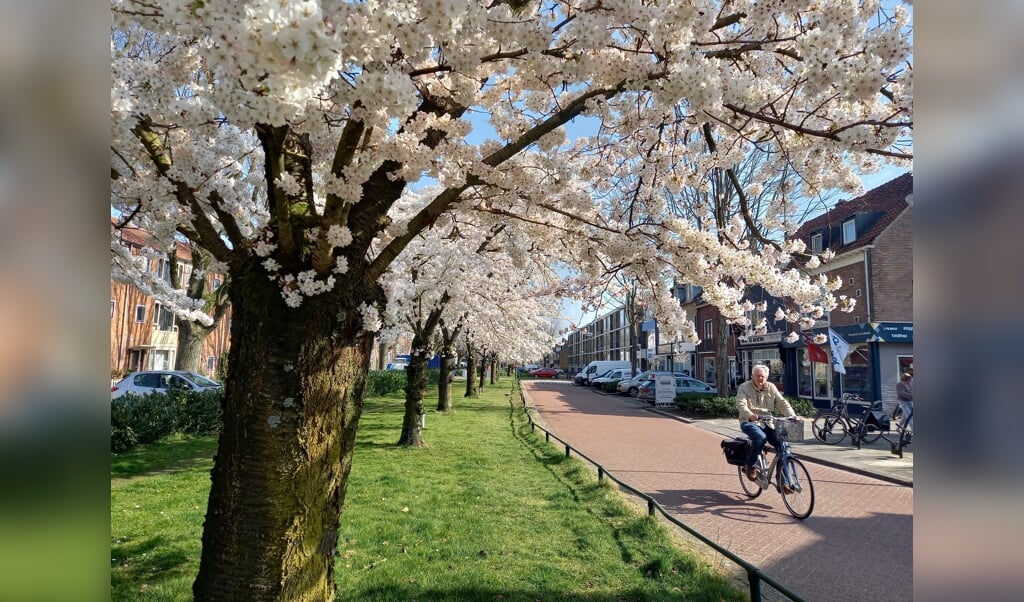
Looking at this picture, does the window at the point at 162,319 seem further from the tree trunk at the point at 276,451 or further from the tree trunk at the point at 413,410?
the tree trunk at the point at 276,451

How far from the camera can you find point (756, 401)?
7938 mm

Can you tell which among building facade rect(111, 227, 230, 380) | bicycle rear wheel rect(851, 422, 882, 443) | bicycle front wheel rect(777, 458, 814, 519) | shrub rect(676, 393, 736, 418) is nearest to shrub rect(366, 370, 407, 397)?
→ building facade rect(111, 227, 230, 380)

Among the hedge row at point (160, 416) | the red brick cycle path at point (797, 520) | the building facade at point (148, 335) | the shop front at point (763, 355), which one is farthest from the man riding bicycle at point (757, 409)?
the building facade at point (148, 335)

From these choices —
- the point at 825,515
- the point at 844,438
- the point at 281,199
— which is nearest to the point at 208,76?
the point at 281,199

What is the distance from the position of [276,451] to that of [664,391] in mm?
22875

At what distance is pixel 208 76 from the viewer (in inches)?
129

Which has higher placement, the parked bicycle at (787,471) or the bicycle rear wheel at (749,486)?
the parked bicycle at (787,471)

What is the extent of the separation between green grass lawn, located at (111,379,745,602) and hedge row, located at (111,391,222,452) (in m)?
1.45

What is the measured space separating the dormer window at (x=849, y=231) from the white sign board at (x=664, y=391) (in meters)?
10.1

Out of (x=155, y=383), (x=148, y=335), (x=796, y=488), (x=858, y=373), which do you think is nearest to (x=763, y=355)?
(x=858, y=373)

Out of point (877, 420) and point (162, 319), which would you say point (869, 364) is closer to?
point (877, 420)

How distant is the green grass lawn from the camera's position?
4.63 meters

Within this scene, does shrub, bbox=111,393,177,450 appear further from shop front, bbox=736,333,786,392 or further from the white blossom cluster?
shop front, bbox=736,333,786,392

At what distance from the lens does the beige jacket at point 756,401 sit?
25.4ft
